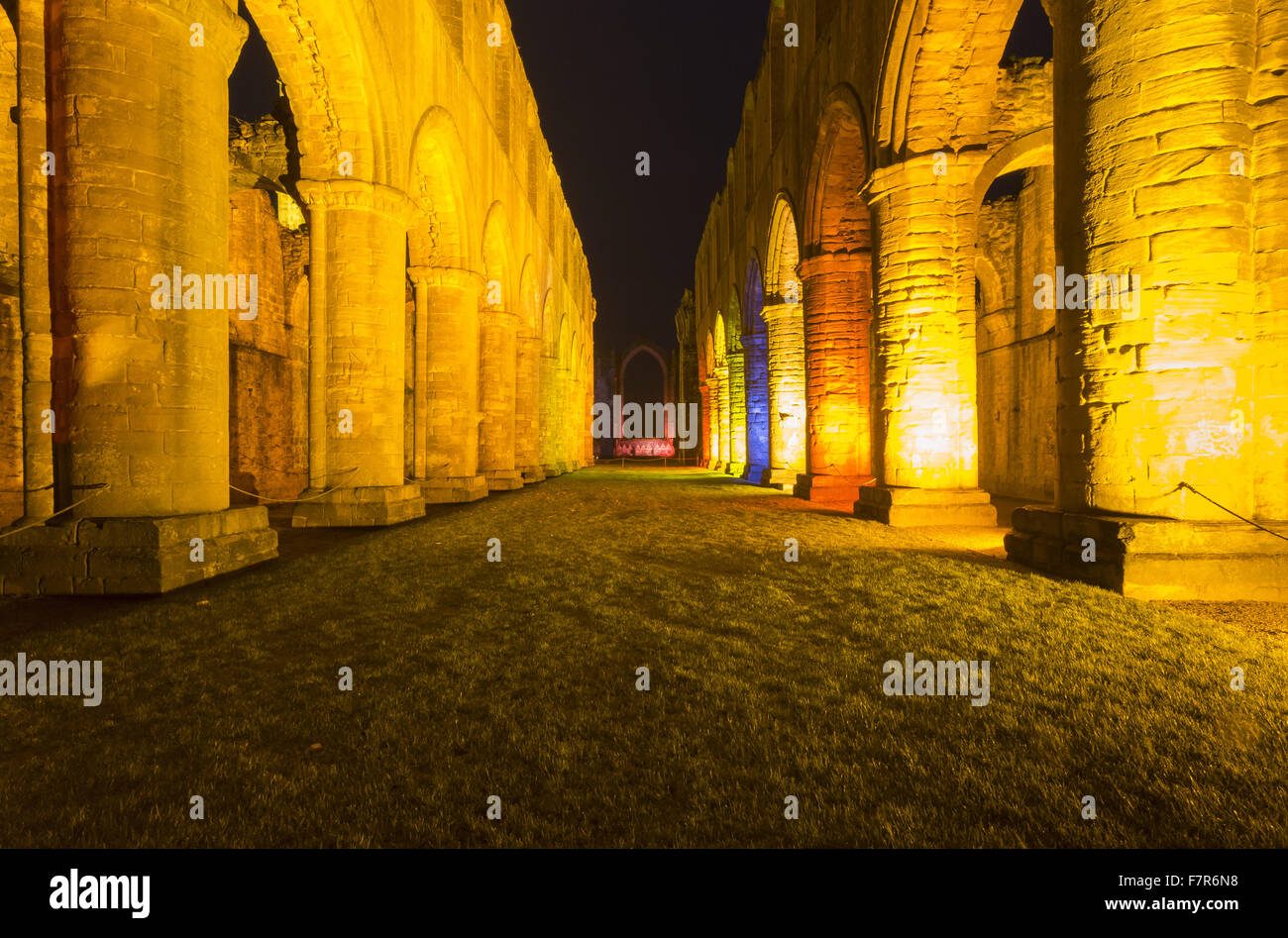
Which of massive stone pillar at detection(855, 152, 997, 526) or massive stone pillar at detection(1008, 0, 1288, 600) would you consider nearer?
massive stone pillar at detection(1008, 0, 1288, 600)

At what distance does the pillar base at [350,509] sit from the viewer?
Result: 860 cm

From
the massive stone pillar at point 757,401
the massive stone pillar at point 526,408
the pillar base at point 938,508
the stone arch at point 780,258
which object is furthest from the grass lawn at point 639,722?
the massive stone pillar at point 757,401

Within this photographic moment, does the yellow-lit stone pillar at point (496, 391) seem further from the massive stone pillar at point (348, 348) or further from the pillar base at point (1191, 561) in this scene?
the pillar base at point (1191, 561)

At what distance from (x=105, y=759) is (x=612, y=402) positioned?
5407 centimetres

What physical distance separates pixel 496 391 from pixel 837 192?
28.2 feet

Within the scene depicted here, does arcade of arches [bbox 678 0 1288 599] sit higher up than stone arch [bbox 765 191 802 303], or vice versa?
stone arch [bbox 765 191 802 303]

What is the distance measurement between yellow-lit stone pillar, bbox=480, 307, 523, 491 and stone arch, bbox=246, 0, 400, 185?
20.5 ft

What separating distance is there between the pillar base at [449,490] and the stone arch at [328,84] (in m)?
5.38

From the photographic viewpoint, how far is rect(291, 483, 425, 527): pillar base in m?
8.60

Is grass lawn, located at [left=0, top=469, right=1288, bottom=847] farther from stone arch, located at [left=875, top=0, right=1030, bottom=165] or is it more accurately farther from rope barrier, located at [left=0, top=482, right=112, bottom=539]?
stone arch, located at [left=875, top=0, right=1030, bottom=165]

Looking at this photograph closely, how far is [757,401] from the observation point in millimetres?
19062

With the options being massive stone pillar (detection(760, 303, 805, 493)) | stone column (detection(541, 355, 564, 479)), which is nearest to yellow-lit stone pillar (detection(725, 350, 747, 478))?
massive stone pillar (detection(760, 303, 805, 493))

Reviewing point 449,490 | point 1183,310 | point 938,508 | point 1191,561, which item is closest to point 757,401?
point 449,490
